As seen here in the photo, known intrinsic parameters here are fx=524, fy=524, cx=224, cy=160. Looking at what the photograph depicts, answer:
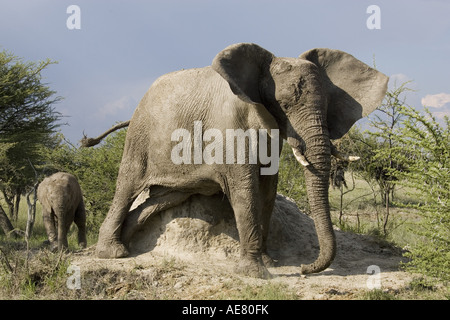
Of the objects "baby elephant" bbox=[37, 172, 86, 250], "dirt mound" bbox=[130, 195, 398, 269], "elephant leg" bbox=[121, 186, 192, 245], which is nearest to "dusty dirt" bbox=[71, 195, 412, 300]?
"dirt mound" bbox=[130, 195, 398, 269]

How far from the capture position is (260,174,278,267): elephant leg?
7.05 metres

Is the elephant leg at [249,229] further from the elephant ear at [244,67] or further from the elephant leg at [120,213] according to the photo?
the elephant leg at [120,213]

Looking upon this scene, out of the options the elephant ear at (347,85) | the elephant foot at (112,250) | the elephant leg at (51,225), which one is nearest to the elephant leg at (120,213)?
the elephant foot at (112,250)

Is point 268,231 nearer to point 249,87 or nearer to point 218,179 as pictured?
point 218,179

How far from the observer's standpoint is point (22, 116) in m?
18.3

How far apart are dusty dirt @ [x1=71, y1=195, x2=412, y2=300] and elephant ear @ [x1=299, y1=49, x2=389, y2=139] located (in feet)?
6.62

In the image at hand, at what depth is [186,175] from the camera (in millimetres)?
6977

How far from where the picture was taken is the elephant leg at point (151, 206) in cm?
735

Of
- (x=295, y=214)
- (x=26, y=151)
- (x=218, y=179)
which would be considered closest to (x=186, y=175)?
(x=218, y=179)

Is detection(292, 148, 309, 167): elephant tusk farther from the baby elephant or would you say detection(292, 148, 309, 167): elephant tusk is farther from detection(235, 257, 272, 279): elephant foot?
the baby elephant

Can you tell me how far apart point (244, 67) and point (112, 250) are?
10.8ft

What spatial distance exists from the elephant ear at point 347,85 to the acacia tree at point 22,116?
1310cm

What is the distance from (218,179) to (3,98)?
42.5 ft

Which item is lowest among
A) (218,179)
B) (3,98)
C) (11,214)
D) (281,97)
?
(11,214)
